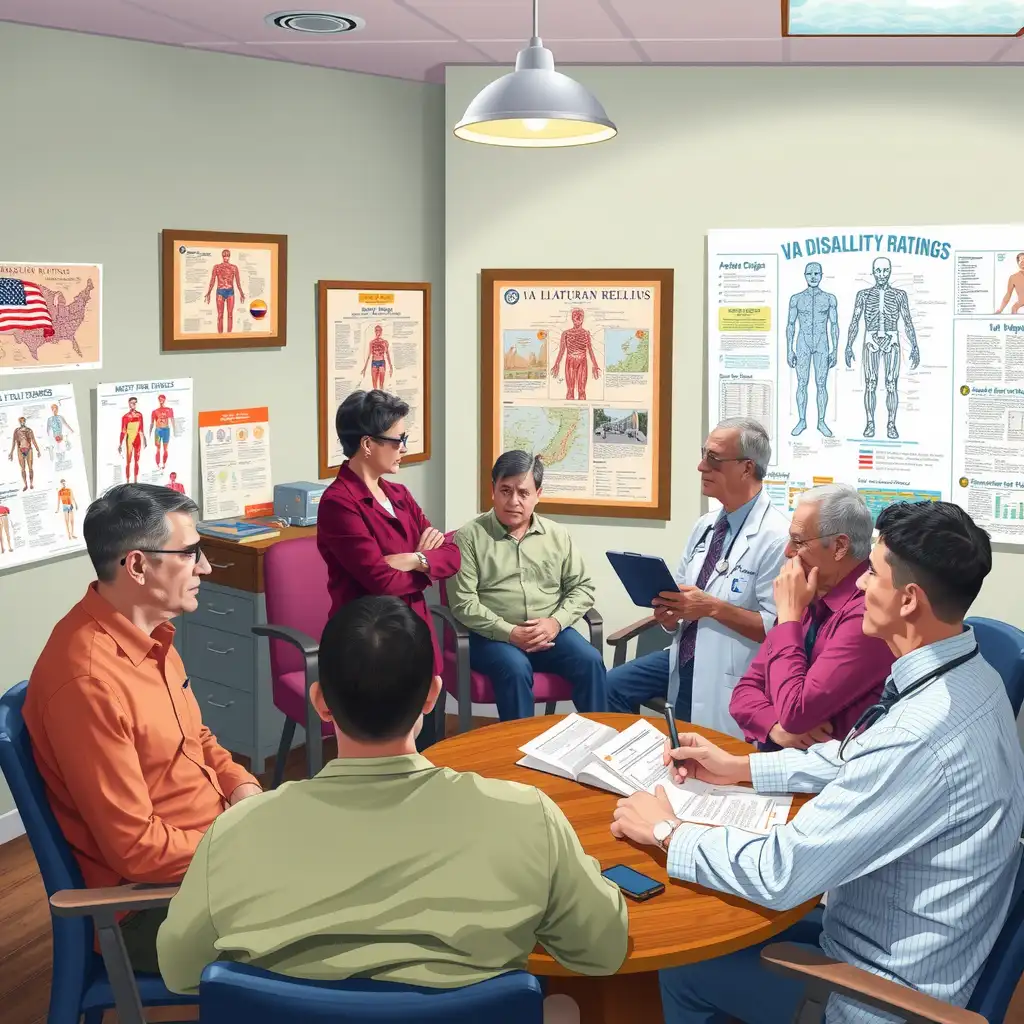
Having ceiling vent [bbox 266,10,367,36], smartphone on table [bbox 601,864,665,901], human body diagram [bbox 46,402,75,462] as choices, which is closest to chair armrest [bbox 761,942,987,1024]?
smartphone on table [bbox 601,864,665,901]

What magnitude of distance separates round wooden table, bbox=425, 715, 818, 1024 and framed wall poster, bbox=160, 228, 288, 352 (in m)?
2.72

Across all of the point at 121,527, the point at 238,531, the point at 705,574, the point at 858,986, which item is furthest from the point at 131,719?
the point at 238,531

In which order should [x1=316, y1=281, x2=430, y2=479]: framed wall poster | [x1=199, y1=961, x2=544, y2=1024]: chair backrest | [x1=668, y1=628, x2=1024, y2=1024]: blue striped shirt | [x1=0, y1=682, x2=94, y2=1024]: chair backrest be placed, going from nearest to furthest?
[x1=199, y1=961, x2=544, y2=1024]: chair backrest
[x1=668, y1=628, x2=1024, y2=1024]: blue striped shirt
[x1=0, y1=682, x2=94, y2=1024]: chair backrest
[x1=316, y1=281, x2=430, y2=479]: framed wall poster

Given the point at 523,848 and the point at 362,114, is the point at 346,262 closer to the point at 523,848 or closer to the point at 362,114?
the point at 362,114

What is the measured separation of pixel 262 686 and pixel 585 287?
2141 millimetres

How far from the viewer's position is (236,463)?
4.75 meters

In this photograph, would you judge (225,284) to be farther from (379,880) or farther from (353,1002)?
(353,1002)

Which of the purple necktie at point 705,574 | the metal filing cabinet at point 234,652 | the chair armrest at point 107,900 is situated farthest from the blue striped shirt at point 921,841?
the metal filing cabinet at point 234,652

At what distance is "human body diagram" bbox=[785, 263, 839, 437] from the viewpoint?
Answer: 15.5 ft

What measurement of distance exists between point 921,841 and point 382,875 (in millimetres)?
931

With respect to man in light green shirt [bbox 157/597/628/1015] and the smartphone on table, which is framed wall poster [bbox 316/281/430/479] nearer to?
the smartphone on table

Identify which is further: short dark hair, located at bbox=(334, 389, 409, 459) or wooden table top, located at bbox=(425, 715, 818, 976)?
short dark hair, located at bbox=(334, 389, 409, 459)

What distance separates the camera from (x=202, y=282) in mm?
Answer: 4535

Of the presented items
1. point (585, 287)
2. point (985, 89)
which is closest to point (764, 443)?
point (585, 287)
